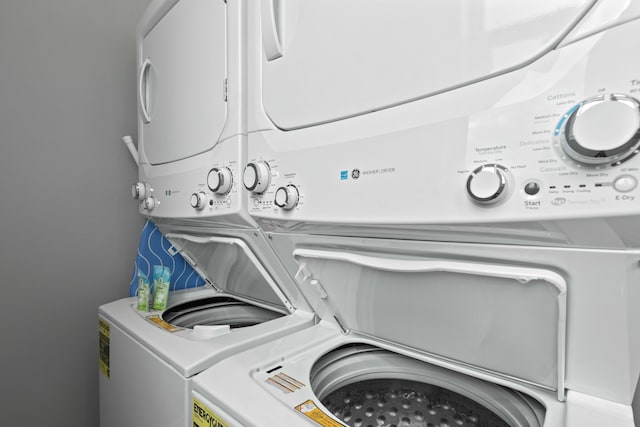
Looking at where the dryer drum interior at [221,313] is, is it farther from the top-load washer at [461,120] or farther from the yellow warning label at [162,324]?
the top-load washer at [461,120]

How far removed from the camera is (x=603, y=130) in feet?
1.83

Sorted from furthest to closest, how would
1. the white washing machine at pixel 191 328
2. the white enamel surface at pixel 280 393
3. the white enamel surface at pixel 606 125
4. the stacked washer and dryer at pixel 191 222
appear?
the stacked washer and dryer at pixel 191 222, the white washing machine at pixel 191 328, the white enamel surface at pixel 280 393, the white enamel surface at pixel 606 125

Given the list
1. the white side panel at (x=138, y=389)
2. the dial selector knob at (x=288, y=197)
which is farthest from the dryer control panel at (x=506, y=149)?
the white side panel at (x=138, y=389)

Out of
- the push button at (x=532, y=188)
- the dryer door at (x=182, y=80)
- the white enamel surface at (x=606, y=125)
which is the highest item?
the dryer door at (x=182, y=80)

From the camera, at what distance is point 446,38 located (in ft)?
2.47

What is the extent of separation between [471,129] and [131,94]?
8.42ft

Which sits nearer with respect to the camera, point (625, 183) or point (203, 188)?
point (625, 183)

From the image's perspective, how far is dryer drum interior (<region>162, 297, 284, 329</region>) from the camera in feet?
Result: 6.47

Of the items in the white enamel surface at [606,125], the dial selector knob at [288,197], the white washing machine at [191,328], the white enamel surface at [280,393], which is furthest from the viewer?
the white washing machine at [191,328]

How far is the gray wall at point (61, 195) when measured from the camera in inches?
78.5

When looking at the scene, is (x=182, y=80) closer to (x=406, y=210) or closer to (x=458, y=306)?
(x=406, y=210)

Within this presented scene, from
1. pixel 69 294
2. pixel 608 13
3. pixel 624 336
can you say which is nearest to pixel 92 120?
pixel 69 294

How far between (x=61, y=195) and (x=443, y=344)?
249 centimetres

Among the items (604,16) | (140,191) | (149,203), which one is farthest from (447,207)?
(140,191)
